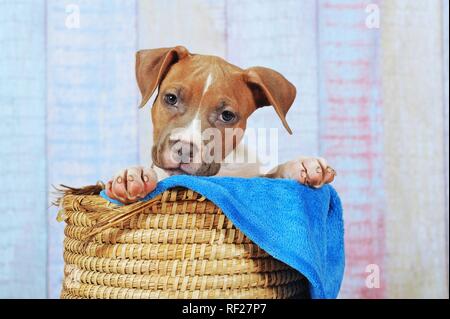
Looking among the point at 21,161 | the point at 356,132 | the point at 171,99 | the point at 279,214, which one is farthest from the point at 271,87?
the point at 21,161

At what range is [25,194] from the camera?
223cm

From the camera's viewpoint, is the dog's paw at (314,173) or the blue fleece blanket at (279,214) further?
the dog's paw at (314,173)

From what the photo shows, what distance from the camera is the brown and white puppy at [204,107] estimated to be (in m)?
1.52

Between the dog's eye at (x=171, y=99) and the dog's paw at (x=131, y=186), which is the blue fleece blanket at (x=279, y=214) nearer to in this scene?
the dog's paw at (x=131, y=186)

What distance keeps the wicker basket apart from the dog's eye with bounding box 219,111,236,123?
1.23ft

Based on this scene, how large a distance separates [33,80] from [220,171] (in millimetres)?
911

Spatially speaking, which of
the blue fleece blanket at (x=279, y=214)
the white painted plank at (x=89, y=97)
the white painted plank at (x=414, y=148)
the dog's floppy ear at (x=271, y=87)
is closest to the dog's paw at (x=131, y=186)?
the blue fleece blanket at (x=279, y=214)

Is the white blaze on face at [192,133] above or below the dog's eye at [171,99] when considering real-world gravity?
below

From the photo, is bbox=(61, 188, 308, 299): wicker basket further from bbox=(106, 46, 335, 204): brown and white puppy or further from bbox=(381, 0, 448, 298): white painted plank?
bbox=(381, 0, 448, 298): white painted plank

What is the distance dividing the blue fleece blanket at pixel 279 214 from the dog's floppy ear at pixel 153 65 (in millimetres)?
437

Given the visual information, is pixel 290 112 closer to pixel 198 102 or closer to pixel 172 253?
pixel 198 102

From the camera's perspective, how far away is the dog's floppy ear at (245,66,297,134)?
167cm
